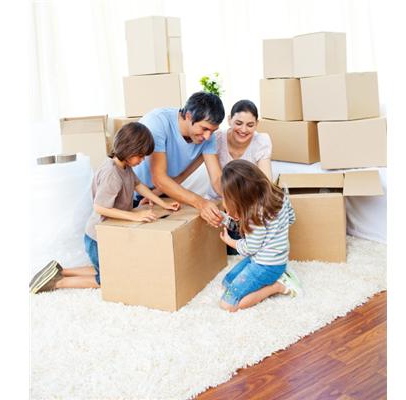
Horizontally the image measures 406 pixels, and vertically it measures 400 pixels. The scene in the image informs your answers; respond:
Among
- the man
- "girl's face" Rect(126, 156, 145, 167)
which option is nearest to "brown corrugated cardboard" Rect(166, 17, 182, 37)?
the man

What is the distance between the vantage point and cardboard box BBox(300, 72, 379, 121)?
250 centimetres

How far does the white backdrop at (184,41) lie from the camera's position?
304cm

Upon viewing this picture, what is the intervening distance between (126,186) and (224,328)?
2.15ft

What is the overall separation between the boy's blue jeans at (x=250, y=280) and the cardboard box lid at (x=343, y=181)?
1.76ft

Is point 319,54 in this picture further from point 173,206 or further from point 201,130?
point 173,206

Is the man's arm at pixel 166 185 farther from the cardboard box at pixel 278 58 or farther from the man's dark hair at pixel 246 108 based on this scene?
the cardboard box at pixel 278 58

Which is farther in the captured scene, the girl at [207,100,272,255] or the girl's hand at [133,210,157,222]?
the girl at [207,100,272,255]

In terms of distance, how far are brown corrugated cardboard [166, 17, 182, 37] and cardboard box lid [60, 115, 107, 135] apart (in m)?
0.55

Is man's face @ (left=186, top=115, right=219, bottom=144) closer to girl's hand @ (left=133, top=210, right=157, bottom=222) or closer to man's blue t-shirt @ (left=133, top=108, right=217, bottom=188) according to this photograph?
man's blue t-shirt @ (left=133, top=108, right=217, bottom=188)

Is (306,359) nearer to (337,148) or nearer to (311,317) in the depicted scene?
(311,317)

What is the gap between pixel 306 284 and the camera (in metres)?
2.03

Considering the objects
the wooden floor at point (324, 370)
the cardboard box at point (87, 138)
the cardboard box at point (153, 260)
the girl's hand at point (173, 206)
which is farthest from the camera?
the cardboard box at point (87, 138)

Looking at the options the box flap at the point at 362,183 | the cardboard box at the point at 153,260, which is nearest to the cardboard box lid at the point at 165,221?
the cardboard box at the point at 153,260

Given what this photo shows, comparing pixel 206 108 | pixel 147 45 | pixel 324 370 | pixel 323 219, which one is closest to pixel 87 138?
pixel 147 45
